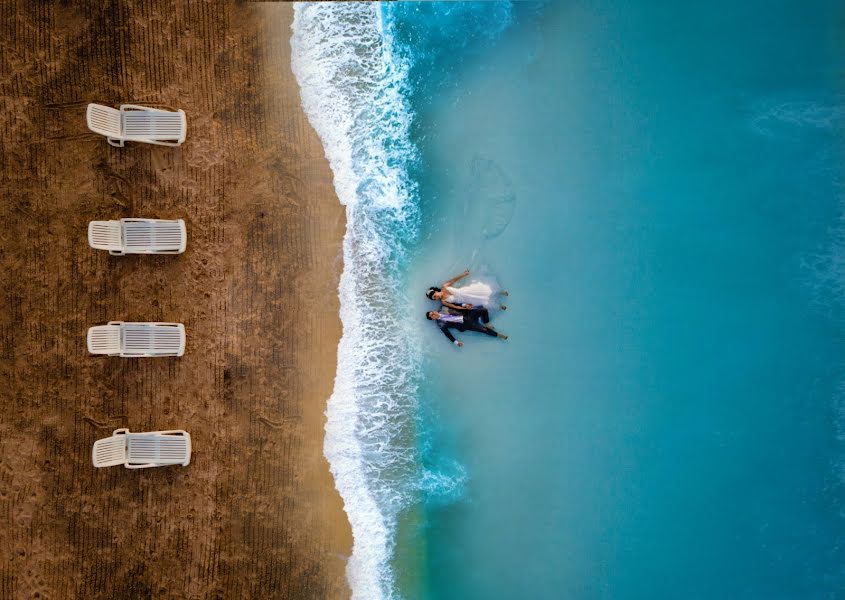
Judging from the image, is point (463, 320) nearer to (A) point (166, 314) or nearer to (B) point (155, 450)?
(A) point (166, 314)

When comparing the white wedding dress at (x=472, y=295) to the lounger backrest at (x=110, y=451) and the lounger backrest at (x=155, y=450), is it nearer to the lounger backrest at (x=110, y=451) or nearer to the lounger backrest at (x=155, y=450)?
the lounger backrest at (x=155, y=450)

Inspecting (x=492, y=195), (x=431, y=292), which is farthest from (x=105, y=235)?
(x=492, y=195)

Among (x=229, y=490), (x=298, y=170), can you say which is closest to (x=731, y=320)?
(x=298, y=170)

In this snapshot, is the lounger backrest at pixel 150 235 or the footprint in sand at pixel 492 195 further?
the footprint in sand at pixel 492 195

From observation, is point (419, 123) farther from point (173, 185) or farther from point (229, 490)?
point (229, 490)

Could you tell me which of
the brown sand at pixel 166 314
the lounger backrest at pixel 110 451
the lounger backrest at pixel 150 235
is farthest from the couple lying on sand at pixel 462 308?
the lounger backrest at pixel 110 451

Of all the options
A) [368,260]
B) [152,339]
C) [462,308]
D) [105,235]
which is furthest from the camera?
[368,260]

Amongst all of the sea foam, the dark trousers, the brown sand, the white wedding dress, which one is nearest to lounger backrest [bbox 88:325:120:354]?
the brown sand
